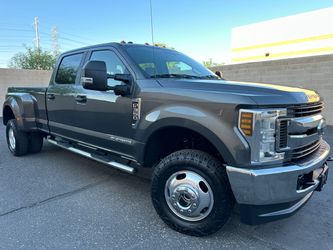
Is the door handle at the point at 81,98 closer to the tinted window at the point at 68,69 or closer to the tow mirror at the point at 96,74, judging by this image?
the tinted window at the point at 68,69

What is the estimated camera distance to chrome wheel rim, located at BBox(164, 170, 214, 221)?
9.10 ft

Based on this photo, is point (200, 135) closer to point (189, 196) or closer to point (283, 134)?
point (189, 196)

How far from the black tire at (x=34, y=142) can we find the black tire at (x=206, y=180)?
12.3ft

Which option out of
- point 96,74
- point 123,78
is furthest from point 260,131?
point 96,74

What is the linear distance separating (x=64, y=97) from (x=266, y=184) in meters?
3.28

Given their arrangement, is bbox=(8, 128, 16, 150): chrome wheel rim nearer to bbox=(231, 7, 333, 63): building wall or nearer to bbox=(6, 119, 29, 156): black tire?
bbox=(6, 119, 29, 156): black tire

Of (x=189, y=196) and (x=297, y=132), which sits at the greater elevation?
(x=297, y=132)

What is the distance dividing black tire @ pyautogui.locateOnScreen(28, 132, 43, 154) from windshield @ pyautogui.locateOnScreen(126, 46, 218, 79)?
10.4 feet

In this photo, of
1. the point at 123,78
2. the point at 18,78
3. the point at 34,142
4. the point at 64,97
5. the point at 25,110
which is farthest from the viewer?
the point at 18,78

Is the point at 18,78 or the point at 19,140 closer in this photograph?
the point at 19,140

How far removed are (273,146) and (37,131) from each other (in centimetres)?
454

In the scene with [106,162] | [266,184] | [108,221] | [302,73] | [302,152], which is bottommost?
[108,221]

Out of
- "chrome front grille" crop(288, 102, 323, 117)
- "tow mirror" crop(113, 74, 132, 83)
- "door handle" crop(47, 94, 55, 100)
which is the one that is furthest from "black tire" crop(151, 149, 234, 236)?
"door handle" crop(47, 94, 55, 100)

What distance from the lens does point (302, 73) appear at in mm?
9641
